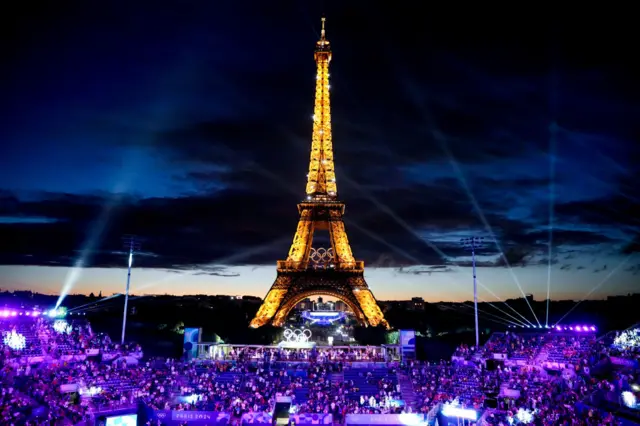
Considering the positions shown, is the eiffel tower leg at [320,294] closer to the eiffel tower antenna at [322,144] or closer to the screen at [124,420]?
the eiffel tower antenna at [322,144]

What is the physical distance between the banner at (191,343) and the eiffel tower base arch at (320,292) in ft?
33.4

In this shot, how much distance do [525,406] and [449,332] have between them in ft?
197

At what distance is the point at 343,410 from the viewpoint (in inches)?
1076

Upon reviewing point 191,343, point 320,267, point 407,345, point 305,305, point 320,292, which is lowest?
point 191,343

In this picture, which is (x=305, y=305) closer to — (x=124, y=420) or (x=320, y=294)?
(x=320, y=294)

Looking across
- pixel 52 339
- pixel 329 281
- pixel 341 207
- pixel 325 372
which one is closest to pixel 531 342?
pixel 325 372

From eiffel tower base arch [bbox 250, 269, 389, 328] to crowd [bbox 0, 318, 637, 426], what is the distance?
10458 mm

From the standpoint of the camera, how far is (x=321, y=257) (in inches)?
2068

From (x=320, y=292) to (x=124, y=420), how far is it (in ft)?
87.4

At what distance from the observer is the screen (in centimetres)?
2544

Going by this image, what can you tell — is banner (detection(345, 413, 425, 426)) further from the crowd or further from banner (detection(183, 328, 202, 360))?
banner (detection(183, 328, 202, 360))

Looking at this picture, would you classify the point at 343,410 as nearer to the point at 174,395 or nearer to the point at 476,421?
the point at 476,421

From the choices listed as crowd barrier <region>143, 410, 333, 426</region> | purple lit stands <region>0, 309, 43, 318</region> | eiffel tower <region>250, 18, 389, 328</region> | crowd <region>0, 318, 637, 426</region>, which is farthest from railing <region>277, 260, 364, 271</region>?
crowd barrier <region>143, 410, 333, 426</region>

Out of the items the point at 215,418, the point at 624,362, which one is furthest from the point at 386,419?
the point at 624,362
